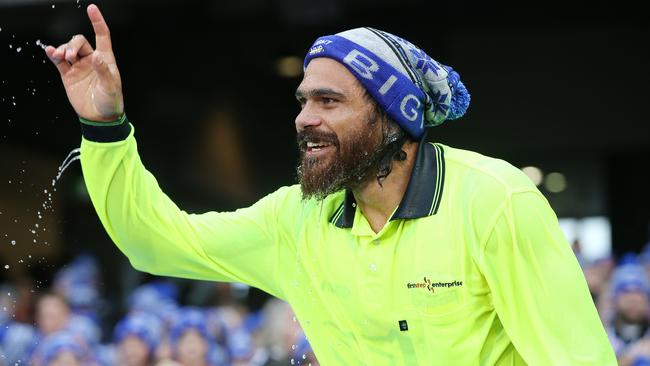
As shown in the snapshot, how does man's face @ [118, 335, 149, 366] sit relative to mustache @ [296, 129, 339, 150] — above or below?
below

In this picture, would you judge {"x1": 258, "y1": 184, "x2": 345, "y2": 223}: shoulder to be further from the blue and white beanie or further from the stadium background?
the stadium background

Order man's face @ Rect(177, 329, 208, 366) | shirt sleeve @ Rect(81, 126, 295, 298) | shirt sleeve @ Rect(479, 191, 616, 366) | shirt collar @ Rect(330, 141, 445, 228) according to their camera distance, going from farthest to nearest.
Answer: man's face @ Rect(177, 329, 208, 366) → shirt sleeve @ Rect(81, 126, 295, 298) → shirt collar @ Rect(330, 141, 445, 228) → shirt sleeve @ Rect(479, 191, 616, 366)

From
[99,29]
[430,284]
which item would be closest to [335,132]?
[430,284]

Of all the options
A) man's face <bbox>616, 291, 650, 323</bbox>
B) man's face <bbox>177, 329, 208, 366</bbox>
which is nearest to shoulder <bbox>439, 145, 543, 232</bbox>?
man's face <bbox>616, 291, 650, 323</bbox>

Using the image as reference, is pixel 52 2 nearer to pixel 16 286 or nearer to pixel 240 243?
Result: pixel 16 286

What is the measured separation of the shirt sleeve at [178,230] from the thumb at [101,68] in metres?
0.23

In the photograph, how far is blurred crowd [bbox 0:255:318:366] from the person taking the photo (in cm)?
866

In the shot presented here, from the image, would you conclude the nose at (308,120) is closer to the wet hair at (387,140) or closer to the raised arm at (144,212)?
the wet hair at (387,140)

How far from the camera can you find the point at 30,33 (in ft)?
50.6

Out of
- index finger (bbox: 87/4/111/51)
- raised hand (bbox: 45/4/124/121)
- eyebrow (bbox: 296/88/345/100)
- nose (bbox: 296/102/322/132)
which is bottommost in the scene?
nose (bbox: 296/102/322/132)

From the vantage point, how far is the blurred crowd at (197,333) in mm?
8359

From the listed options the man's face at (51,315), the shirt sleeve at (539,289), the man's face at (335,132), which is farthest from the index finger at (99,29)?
the man's face at (51,315)

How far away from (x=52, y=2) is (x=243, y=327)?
5.82m

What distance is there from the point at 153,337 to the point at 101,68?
20.7 ft
